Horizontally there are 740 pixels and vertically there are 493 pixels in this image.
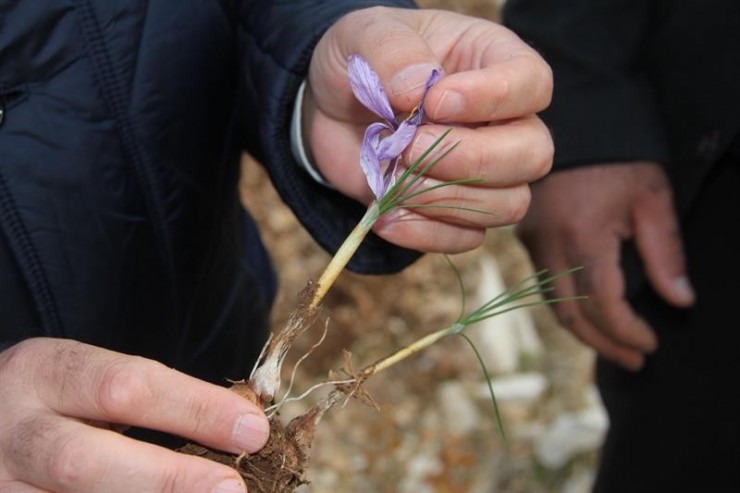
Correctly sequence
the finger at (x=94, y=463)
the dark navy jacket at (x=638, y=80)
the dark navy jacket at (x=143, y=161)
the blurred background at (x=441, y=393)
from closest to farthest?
the finger at (x=94, y=463) < the dark navy jacket at (x=143, y=161) < the dark navy jacket at (x=638, y=80) < the blurred background at (x=441, y=393)

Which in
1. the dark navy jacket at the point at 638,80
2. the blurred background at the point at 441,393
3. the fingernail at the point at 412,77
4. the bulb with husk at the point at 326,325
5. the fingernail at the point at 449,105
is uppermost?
the fingernail at the point at 412,77

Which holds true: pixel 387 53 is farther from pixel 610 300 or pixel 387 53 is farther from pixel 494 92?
pixel 610 300

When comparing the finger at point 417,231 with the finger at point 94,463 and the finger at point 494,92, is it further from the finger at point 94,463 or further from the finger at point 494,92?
the finger at point 94,463

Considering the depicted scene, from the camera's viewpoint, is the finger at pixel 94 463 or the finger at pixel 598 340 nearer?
the finger at pixel 94 463

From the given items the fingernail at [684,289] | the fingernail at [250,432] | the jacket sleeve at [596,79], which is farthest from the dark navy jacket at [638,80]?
the fingernail at [250,432]

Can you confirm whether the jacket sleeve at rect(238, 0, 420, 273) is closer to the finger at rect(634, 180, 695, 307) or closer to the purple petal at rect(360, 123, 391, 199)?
the purple petal at rect(360, 123, 391, 199)

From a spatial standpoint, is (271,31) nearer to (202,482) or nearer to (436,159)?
(436,159)
